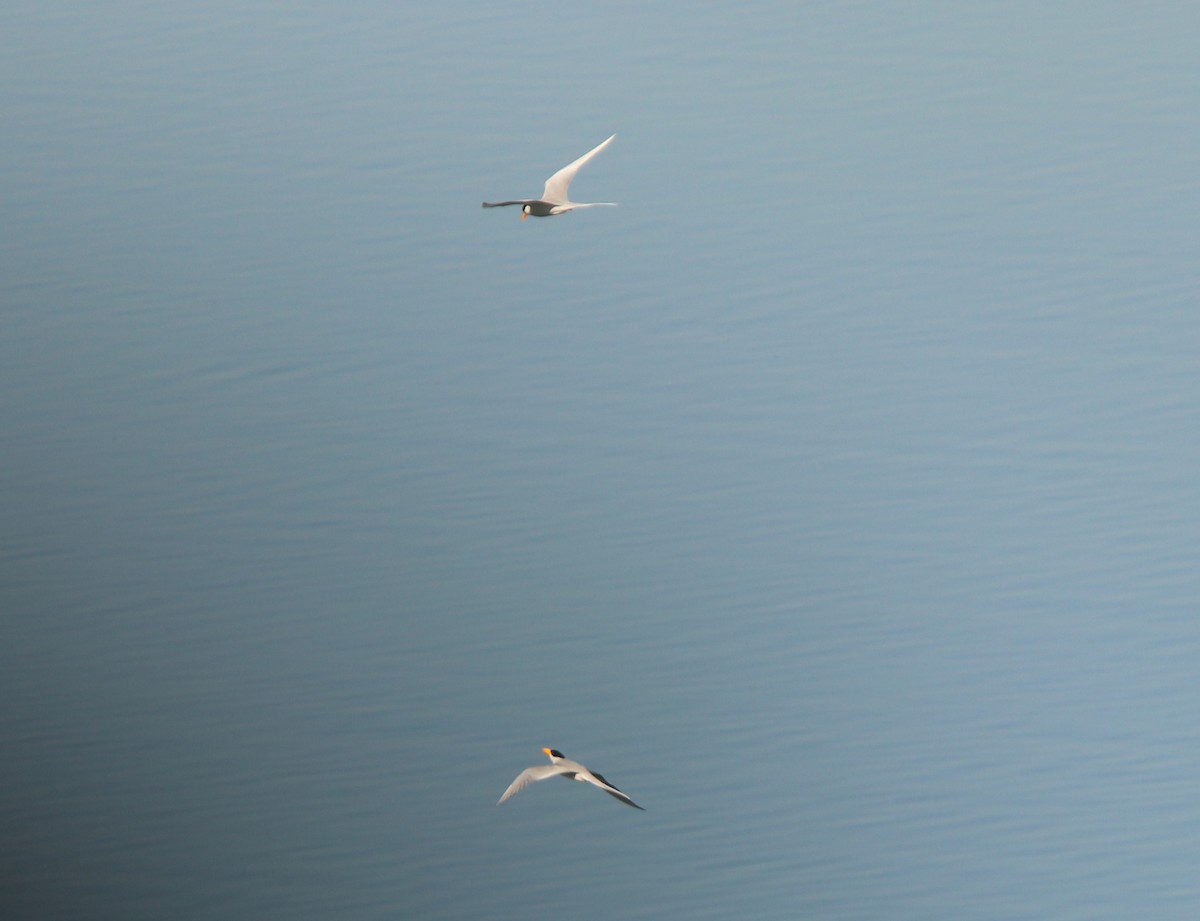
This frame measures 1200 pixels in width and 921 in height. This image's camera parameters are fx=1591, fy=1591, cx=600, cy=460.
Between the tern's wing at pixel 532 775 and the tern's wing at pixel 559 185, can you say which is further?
the tern's wing at pixel 559 185

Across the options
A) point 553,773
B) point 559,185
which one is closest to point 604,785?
point 553,773

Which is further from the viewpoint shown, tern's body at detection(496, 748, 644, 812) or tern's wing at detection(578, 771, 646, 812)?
tern's body at detection(496, 748, 644, 812)

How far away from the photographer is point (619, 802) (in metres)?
10.3

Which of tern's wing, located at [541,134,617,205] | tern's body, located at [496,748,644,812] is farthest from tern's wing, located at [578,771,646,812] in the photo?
tern's wing, located at [541,134,617,205]

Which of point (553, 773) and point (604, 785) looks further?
point (553, 773)

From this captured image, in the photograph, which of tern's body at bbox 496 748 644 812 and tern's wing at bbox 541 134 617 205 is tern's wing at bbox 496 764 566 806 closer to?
tern's body at bbox 496 748 644 812

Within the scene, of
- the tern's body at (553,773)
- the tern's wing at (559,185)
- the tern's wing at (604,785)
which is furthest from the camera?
the tern's wing at (559,185)

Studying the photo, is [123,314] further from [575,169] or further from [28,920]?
[28,920]

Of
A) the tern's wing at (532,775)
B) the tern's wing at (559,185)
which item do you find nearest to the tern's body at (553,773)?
the tern's wing at (532,775)

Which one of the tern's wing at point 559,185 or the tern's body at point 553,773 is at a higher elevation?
the tern's wing at point 559,185

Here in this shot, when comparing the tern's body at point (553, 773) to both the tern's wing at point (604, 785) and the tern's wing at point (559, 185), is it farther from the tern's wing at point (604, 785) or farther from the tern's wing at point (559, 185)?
the tern's wing at point (559, 185)

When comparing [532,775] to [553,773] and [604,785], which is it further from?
[604,785]

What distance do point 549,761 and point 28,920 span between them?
3.36 m

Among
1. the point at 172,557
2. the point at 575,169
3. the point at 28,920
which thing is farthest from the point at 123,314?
the point at 28,920
